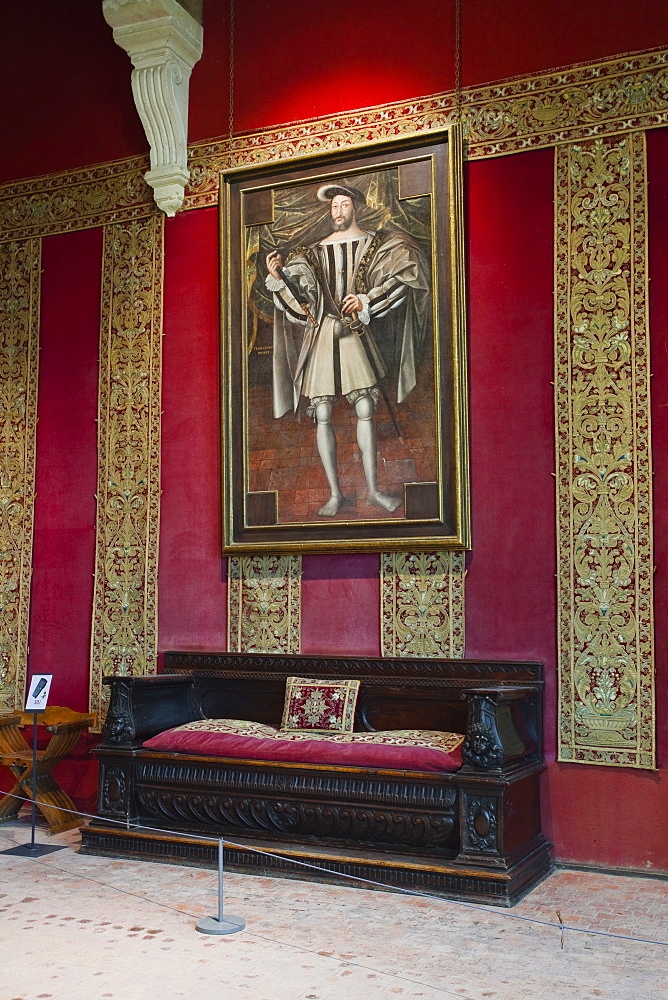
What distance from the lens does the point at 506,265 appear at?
5551 millimetres

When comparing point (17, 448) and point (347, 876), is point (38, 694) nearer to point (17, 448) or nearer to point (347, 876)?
point (17, 448)

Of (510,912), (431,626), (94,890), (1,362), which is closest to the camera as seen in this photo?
(510,912)

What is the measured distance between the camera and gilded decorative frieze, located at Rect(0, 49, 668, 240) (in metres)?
5.35

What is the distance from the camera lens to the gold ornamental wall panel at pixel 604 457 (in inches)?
200

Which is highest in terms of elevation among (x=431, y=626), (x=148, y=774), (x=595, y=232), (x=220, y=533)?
(x=595, y=232)

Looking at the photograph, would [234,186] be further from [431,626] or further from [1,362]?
[431,626]

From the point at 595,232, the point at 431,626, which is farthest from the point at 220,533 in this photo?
the point at 595,232

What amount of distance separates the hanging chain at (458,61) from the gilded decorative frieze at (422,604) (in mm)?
2508

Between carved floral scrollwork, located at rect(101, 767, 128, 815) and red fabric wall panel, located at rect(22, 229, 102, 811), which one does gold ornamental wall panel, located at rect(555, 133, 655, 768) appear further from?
red fabric wall panel, located at rect(22, 229, 102, 811)

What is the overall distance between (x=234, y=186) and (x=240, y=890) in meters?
4.07

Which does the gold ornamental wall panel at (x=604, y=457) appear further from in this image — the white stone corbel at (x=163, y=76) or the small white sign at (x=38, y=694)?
the small white sign at (x=38, y=694)

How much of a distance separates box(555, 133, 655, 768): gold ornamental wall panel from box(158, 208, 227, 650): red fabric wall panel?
211 cm

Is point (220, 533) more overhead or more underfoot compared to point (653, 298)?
more underfoot

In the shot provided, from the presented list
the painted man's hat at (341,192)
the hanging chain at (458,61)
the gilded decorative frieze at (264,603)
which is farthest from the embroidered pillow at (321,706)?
the hanging chain at (458,61)
